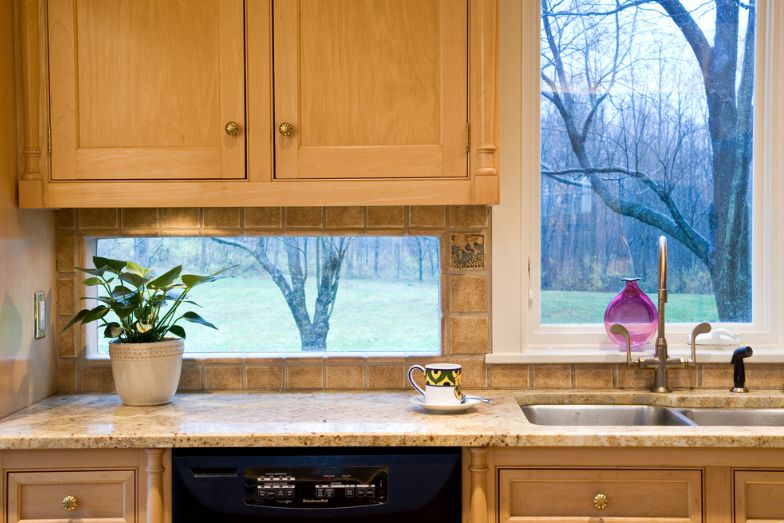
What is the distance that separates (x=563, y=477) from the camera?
1.91m

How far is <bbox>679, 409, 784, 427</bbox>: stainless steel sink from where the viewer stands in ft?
7.55

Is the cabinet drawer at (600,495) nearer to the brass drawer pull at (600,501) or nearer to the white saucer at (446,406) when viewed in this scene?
the brass drawer pull at (600,501)

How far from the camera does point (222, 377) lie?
2451 millimetres

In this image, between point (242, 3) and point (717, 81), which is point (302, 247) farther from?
point (717, 81)

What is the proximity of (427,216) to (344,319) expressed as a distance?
0.41 meters

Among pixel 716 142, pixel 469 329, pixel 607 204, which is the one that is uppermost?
pixel 716 142

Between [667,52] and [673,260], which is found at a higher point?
[667,52]

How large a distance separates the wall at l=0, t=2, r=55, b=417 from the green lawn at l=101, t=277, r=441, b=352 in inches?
18.1

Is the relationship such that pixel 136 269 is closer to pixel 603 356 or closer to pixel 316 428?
pixel 316 428

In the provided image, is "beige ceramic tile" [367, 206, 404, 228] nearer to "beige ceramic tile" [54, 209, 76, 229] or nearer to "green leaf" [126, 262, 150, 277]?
"green leaf" [126, 262, 150, 277]

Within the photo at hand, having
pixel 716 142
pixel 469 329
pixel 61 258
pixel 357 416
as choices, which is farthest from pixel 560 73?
pixel 61 258

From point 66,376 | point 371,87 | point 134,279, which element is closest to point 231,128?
point 371,87

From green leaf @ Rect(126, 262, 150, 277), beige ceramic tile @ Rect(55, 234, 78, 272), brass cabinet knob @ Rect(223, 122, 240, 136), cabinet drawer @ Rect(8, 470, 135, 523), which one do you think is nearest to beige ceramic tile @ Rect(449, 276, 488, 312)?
brass cabinet knob @ Rect(223, 122, 240, 136)

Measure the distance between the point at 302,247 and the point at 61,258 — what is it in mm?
710
